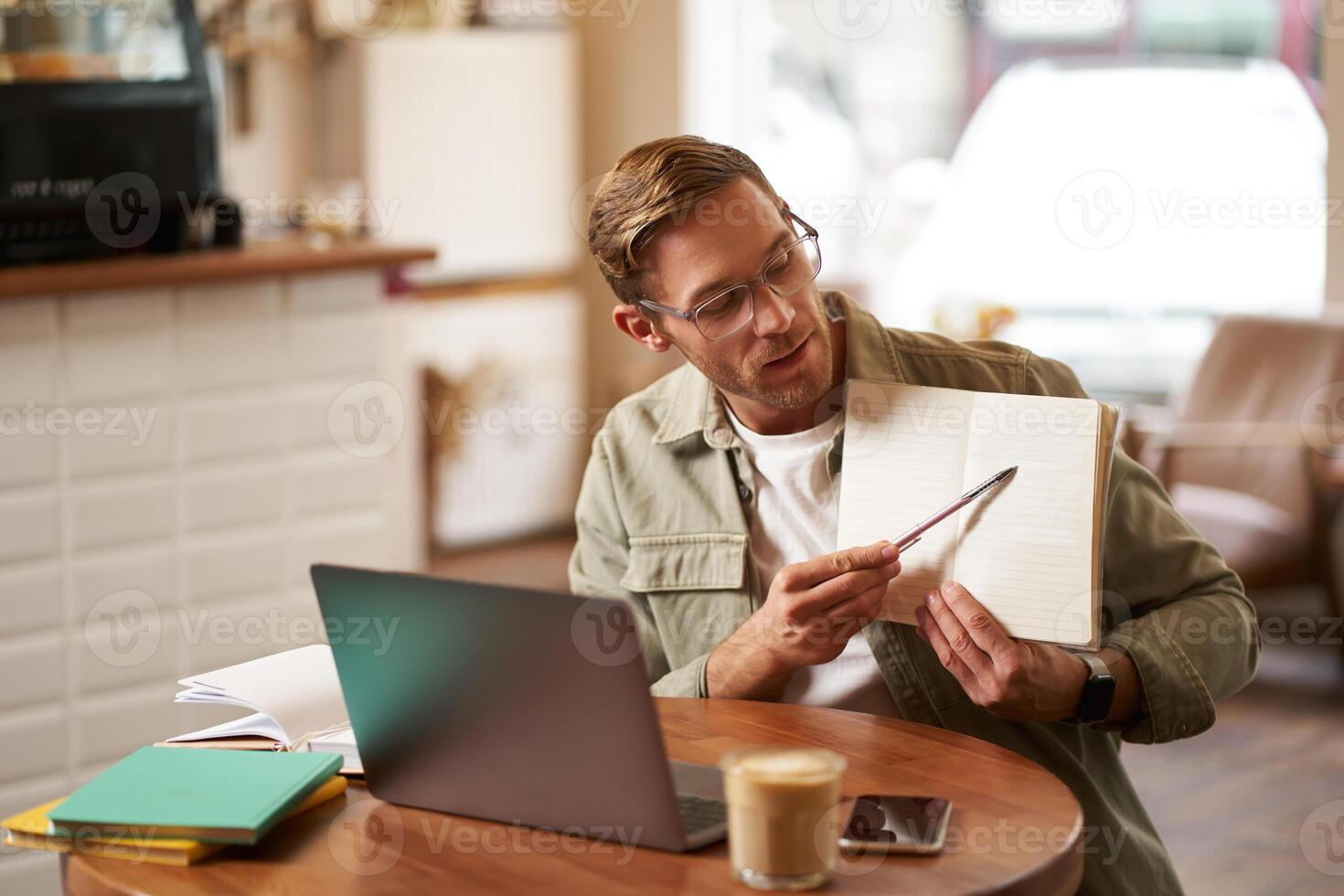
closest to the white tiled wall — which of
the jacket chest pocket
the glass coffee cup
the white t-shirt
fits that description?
the jacket chest pocket

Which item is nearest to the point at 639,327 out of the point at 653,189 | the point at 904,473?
the point at 653,189

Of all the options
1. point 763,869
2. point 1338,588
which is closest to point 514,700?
point 763,869

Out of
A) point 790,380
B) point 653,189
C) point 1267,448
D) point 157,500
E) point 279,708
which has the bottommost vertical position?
point 1267,448

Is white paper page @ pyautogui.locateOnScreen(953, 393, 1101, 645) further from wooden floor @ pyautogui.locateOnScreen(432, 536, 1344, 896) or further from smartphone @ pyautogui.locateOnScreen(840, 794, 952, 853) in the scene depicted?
wooden floor @ pyautogui.locateOnScreen(432, 536, 1344, 896)

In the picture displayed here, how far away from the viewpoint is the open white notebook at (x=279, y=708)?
1.48m

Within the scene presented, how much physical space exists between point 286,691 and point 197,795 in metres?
0.23

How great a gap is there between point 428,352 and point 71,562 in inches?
89.7

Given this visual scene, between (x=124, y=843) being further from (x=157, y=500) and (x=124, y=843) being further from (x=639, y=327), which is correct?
(x=157, y=500)

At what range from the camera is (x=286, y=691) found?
1.53 metres

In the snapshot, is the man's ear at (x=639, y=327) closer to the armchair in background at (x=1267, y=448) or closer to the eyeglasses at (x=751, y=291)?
the eyeglasses at (x=751, y=291)

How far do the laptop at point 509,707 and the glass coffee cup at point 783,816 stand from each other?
72 millimetres

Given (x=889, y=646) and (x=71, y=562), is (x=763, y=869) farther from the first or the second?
(x=71, y=562)

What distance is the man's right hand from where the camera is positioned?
1438mm

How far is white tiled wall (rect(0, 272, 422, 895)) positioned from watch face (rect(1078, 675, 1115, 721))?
1773mm
